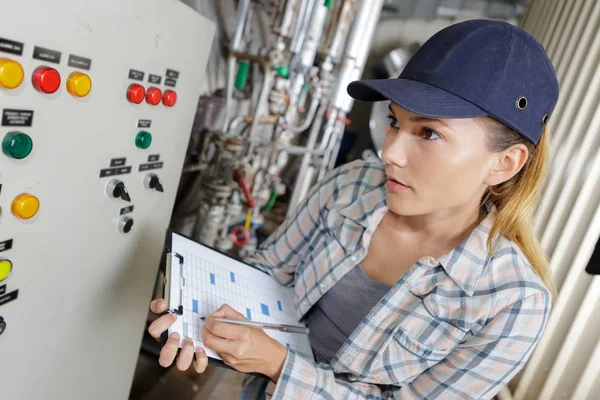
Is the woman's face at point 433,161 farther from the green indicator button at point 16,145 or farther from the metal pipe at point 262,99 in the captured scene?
the metal pipe at point 262,99

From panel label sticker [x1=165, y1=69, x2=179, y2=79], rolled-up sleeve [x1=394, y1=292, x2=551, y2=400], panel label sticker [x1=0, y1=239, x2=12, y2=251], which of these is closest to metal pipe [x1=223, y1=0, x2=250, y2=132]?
panel label sticker [x1=165, y1=69, x2=179, y2=79]

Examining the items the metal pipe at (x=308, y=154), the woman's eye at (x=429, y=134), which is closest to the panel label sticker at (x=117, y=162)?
the woman's eye at (x=429, y=134)

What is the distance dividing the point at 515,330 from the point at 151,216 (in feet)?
2.81

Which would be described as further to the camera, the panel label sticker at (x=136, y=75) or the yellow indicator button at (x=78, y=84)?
the panel label sticker at (x=136, y=75)

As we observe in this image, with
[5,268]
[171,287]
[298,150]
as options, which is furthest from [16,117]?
[298,150]

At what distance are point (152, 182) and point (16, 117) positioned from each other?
394 millimetres

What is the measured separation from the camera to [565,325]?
1.19 m

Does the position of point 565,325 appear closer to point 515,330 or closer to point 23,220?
point 515,330

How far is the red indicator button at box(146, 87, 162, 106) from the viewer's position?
925 millimetres

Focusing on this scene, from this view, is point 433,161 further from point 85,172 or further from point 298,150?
point 298,150

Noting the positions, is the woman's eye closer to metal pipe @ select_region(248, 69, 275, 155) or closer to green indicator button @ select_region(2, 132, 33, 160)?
green indicator button @ select_region(2, 132, 33, 160)

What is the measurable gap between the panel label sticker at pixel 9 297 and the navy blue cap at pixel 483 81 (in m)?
0.74

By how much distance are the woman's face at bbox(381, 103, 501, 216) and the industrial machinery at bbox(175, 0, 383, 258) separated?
1.01m

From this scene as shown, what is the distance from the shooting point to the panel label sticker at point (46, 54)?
651mm
